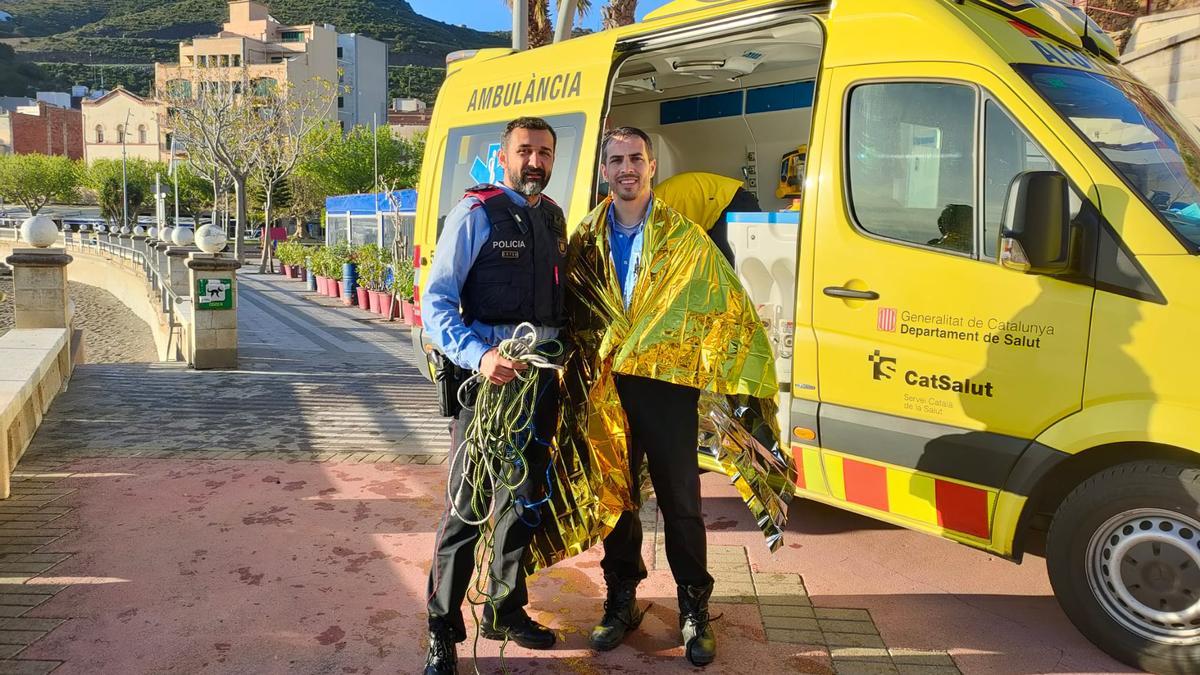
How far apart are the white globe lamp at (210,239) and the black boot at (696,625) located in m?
8.17

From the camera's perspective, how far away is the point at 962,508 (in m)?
3.64

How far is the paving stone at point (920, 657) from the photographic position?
11.1 feet

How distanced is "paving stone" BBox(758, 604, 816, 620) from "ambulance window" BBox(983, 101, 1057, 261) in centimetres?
167

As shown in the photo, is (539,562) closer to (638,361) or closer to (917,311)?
(638,361)

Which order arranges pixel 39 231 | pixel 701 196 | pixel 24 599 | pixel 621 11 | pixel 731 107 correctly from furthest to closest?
pixel 621 11 < pixel 39 231 < pixel 731 107 < pixel 701 196 < pixel 24 599

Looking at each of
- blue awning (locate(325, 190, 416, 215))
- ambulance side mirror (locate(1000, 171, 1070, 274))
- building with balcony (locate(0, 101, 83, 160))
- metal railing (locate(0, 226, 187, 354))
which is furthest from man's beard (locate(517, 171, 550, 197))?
building with balcony (locate(0, 101, 83, 160))

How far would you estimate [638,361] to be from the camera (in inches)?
124

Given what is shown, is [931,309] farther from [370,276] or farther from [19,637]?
[370,276]

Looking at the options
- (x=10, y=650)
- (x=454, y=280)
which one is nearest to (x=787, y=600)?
(x=454, y=280)

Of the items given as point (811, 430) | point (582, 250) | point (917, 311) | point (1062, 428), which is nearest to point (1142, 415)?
point (1062, 428)

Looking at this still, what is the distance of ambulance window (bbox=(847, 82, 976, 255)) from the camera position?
3.67 meters

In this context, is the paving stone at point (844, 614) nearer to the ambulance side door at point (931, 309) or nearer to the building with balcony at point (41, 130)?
the ambulance side door at point (931, 309)

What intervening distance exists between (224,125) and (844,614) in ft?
121

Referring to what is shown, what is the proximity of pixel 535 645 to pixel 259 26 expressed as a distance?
10329cm
